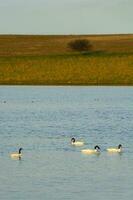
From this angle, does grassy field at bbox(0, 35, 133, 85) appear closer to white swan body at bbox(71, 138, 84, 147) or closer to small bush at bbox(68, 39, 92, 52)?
small bush at bbox(68, 39, 92, 52)

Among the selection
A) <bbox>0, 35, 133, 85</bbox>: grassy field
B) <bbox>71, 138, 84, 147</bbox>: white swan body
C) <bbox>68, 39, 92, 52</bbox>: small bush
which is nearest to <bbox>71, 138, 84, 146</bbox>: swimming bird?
<bbox>71, 138, 84, 147</bbox>: white swan body

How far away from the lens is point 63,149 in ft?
113

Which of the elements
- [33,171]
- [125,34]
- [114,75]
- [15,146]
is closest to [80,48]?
[125,34]

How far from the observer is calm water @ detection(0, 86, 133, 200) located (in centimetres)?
2534

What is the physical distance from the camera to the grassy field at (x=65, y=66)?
84938 mm

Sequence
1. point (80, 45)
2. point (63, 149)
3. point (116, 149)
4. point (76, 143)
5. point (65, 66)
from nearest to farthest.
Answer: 1. point (116, 149)
2. point (63, 149)
3. point (76, 143)
4. point (65, 66)
5. point (80, 45)

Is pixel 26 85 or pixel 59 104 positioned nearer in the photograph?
pixel 59 104

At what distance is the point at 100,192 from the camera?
81.7 ft

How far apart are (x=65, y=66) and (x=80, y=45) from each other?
19.9 meters

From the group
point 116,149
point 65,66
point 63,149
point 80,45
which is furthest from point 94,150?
point 80,45

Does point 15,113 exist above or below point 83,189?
above

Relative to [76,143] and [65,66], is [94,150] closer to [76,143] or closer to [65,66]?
[76,143]

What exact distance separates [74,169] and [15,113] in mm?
22954

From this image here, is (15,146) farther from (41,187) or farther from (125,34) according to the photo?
(125,34)
